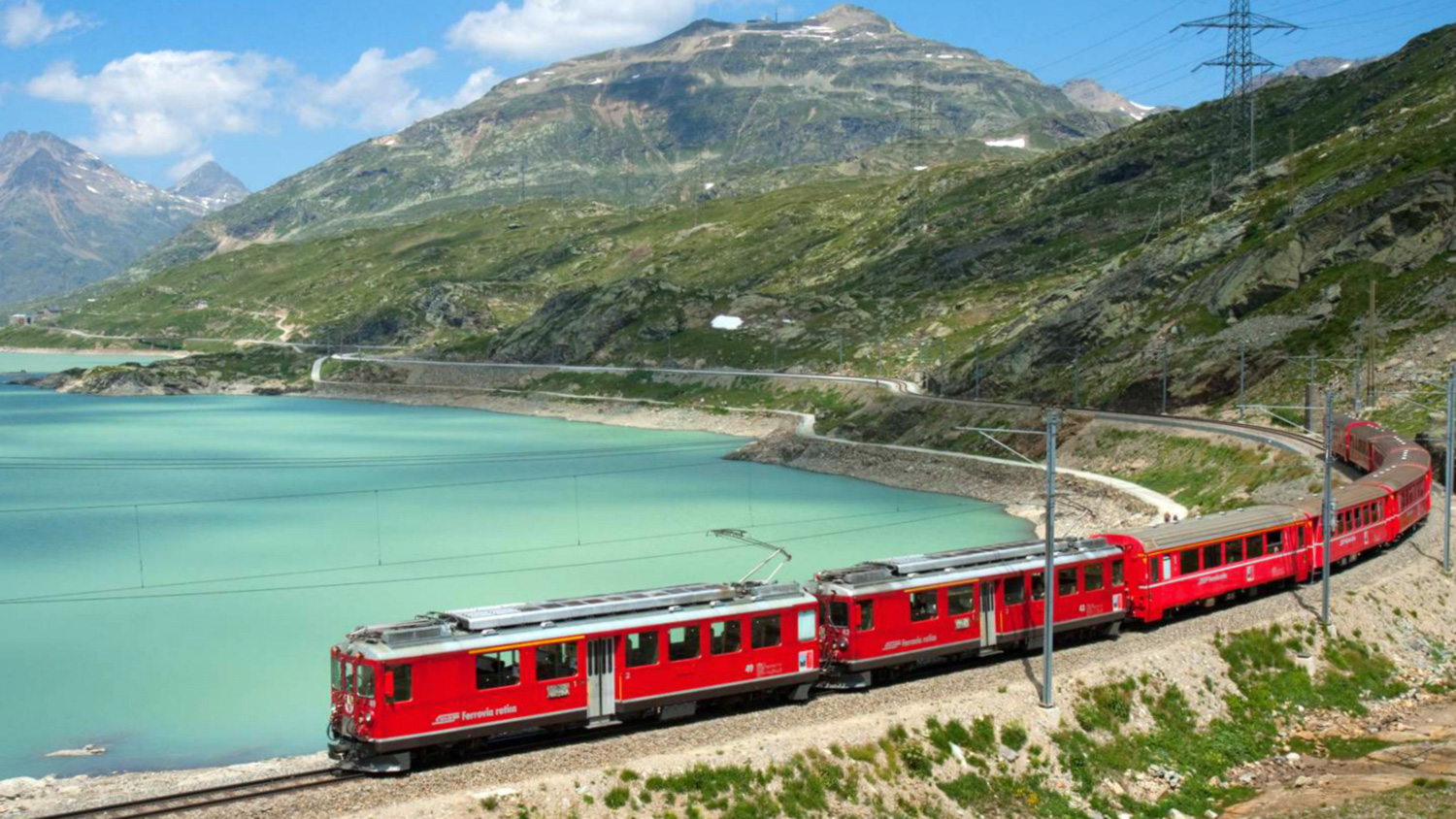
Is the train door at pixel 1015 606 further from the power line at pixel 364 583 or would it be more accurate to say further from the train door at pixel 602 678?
the power line at pixel 364 583

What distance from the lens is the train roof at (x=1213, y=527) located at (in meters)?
42.9

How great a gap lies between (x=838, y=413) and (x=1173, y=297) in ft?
121

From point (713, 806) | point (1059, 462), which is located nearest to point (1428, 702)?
point (713, 806)

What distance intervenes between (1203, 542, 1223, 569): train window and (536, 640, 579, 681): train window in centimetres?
2361

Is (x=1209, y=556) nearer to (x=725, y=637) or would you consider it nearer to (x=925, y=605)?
(x=925, y=605)

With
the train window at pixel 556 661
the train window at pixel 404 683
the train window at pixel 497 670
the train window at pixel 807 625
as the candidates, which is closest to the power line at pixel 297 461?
the train window at pixel 807 625

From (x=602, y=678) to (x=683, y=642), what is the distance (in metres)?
2.30

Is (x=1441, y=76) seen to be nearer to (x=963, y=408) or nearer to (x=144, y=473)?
(x=963, y=408)

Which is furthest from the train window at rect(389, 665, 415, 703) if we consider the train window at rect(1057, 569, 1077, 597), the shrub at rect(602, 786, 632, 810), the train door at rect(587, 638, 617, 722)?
the train window at rect(1057, 569, 1077, 597)

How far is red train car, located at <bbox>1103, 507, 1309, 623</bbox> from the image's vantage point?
42.0 m

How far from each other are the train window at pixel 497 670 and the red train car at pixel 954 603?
31.1 feet

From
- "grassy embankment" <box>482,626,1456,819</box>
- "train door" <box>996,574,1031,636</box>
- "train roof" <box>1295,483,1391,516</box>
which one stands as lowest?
"grassy embankment" <box>482,626,1456,819</box>

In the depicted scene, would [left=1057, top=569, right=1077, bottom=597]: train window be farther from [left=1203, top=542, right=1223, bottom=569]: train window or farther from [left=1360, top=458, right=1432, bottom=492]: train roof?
[left=1360, top=458, right=1432, bottom=492]: train roof

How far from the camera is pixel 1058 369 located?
123 metres
